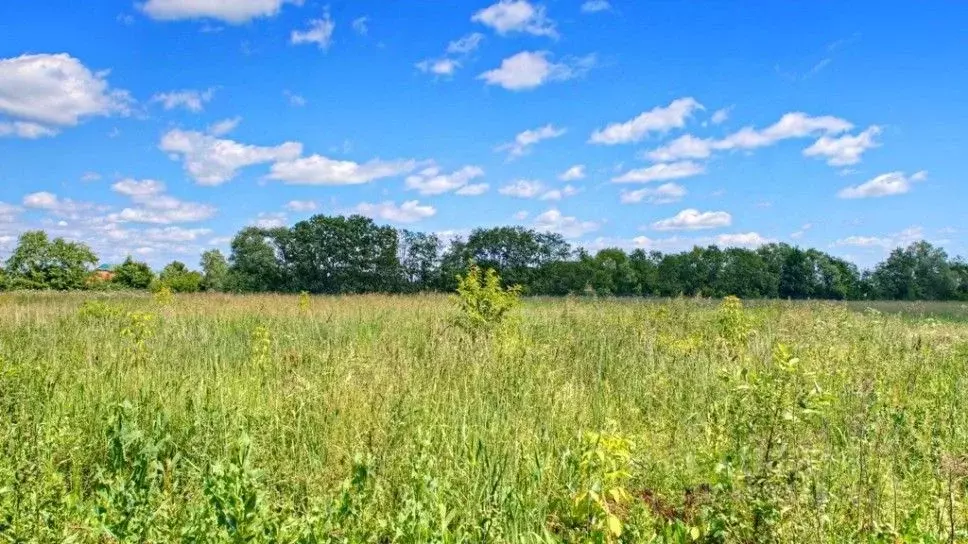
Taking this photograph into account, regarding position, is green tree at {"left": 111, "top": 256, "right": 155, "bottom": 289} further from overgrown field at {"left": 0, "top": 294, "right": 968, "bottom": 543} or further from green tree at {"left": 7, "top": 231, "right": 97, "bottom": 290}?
overgrown field at {"left": 0, "top": 294, "right": 968, "bottom": 543}

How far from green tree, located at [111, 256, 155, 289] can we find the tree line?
3906 mm

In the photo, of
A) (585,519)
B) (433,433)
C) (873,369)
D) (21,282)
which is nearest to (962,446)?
(873,369)

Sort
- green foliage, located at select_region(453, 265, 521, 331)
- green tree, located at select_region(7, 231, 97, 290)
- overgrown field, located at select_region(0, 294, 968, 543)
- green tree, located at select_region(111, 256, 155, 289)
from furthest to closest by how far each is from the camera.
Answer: green tree, located at select_region(111, 256, 155, 289), green tree, located at select_region(7, 231, 97, 290), green foliage, located at select_region(453, 265, 521, 331), overgrown field, located at select_region(0, 294, 968, 543)

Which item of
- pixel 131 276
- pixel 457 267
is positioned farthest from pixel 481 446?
pixel 131 276

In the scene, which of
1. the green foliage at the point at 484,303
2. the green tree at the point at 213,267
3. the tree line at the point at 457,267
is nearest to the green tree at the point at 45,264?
the tree line at the point at 457,267

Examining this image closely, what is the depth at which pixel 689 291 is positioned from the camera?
5347cm

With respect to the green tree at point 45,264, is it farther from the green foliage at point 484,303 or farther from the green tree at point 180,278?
the green foliage at point 484,303

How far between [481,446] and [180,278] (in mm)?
57145

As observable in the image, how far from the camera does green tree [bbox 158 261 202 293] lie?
166ft

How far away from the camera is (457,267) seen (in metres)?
48.7

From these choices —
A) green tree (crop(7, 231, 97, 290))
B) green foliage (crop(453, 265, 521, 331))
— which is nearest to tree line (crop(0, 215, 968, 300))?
green tree (crop(7, 231, 97, 290))

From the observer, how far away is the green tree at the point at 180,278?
5069 centimetres

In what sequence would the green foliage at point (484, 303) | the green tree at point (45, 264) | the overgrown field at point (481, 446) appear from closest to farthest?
the overgrown field at point (481, 446) → the green foliage at point (484, 303) → the green tree at point (45, 264)

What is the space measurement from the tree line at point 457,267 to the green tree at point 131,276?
12.8 ft
